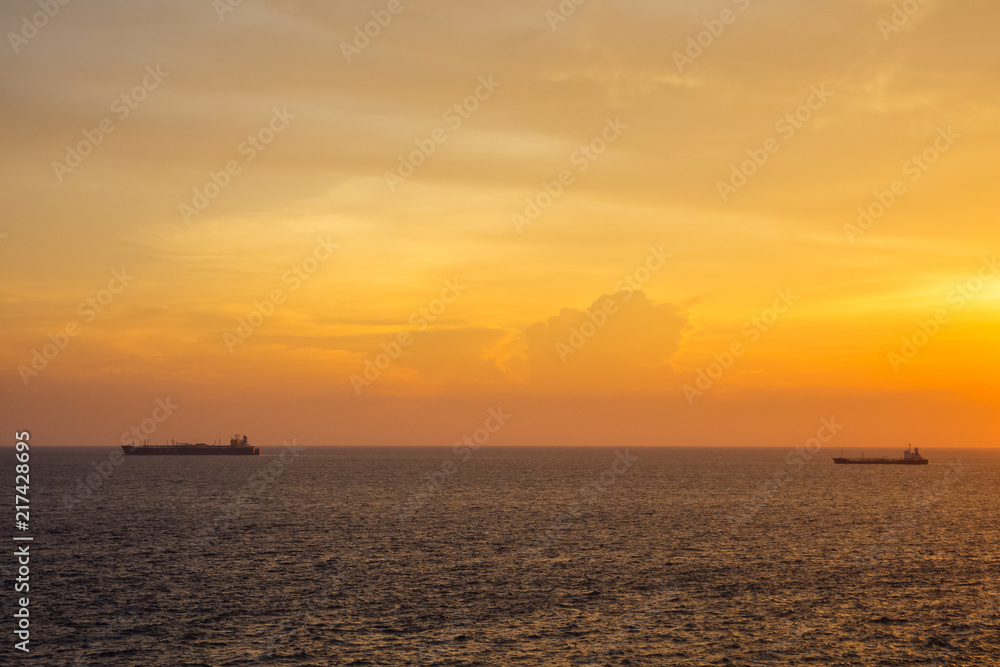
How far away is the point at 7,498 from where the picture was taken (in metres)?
170

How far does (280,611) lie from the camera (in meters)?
67.2

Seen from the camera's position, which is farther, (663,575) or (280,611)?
(663,575)

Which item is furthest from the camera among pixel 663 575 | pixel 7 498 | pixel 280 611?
pixel 7 498

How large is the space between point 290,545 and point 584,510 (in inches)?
2534

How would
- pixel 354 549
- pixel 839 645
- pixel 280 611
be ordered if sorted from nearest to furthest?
1. pixel 839 645
2. pixel 280 611
3. pixel 354 549

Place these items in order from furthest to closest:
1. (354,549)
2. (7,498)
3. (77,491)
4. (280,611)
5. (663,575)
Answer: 1. (77,491)
2. (7,498)
3. (354,549)
4. (663,575)
5. (280,611)

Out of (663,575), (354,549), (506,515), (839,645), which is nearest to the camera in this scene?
(839,645)

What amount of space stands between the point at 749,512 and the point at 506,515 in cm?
4738

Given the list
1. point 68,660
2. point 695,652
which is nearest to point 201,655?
point 68,660

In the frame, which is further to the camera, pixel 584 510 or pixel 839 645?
pixel 584 510

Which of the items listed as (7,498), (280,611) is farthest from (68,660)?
(7,498)

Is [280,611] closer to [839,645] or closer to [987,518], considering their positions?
[839,645]

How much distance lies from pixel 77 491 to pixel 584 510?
129 m

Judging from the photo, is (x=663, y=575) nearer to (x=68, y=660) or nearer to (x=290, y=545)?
(x=290, y=545)
